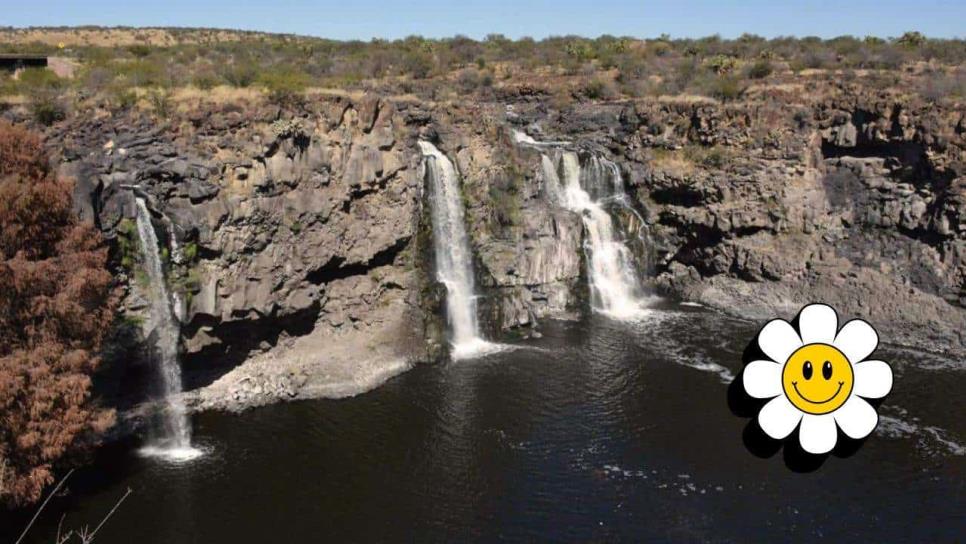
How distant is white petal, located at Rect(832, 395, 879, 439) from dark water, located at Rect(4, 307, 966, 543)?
64.9 feet

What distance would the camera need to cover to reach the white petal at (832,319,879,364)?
12.6ft

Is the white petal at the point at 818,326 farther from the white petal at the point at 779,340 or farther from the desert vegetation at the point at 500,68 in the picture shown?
the desert vegetation at the point at 500,68

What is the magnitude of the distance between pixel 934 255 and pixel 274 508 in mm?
36176

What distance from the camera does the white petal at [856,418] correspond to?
3.82 m

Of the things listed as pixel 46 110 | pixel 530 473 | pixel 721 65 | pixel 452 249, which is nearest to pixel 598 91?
pixel 721 65

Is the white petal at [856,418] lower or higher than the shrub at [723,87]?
lower

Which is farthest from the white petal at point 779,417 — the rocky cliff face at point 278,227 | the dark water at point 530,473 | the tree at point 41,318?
the rocky cliff face at point 278,227

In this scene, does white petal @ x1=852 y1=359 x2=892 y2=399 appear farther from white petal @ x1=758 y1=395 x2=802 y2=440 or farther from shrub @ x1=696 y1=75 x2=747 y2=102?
shrub @ x1=696 y1=75 x2=747 y2=102

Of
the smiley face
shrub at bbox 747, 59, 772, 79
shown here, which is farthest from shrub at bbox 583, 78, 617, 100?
the smiley face

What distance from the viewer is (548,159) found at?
44.8 metres

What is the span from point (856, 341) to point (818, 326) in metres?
0.19

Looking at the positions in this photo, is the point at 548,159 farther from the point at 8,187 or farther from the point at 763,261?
the point at 8,187

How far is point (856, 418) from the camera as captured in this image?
154 inches

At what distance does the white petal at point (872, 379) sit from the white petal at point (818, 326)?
0.21 metres
